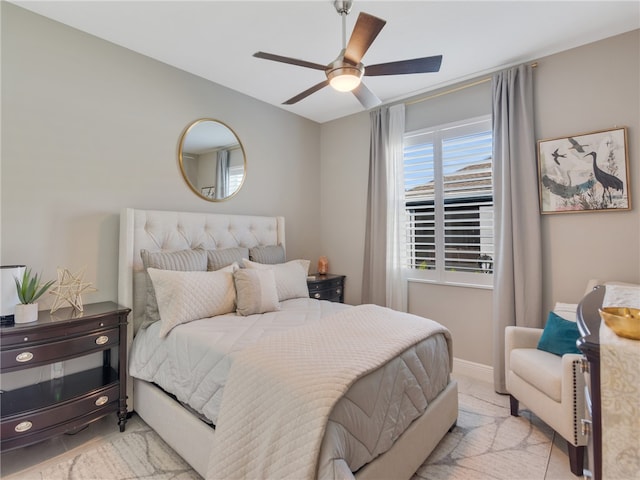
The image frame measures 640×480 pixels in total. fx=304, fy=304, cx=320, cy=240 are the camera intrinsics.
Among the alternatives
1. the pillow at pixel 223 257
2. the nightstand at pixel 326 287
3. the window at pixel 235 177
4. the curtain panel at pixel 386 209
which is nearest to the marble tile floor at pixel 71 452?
the pillow at pixel 223 257

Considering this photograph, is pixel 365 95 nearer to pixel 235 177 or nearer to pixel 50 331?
pixel 235 177

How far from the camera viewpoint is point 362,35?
1645 millimetres

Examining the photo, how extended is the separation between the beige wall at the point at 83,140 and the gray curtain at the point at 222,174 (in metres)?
0.14

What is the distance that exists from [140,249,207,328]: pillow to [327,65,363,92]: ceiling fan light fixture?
1.73m

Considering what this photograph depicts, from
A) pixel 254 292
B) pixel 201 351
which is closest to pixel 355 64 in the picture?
pixel 254 292

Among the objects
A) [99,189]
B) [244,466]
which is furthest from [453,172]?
[99,189]

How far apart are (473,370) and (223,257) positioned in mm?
2700

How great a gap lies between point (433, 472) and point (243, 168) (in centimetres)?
311

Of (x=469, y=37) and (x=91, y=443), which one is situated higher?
(x=469, y=37)

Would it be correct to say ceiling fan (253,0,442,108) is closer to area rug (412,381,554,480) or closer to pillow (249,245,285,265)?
pillow (249,245,285,265)

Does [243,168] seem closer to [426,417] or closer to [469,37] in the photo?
[469,37]

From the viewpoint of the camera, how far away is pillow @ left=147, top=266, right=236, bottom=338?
208 cm

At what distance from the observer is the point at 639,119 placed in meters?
2.28

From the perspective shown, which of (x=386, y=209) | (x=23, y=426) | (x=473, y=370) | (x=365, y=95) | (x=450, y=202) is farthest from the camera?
(x=386, y=209)
